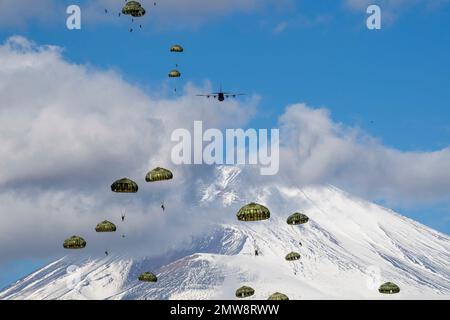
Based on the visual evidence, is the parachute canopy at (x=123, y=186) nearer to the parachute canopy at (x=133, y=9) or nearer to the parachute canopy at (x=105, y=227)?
the parachute canopy at (x=105, y=227)

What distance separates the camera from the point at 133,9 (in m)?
126

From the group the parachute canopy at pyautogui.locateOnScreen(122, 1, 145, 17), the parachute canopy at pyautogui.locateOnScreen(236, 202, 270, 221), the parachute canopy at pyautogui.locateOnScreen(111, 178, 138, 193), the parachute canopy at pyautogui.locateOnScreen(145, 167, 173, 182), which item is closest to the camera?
the parachute canopy at pyautogui.locateOnScreen(236, 202, 270, 221)

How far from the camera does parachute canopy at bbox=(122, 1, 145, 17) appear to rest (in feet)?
412

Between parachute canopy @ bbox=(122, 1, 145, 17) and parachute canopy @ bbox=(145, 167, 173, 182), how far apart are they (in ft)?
88.4

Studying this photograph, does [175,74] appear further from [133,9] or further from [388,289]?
[388,289]

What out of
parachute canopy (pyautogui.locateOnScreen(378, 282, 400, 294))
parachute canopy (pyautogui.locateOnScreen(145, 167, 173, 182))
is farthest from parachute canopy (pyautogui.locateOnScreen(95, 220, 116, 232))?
parachute canopy (pyautogui.locateOnScreen(378, 282, 400, 294))

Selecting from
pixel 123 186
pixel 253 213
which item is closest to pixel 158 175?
pixel 123 186

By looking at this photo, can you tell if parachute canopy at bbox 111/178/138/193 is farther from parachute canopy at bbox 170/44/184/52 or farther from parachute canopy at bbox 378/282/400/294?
parachute canopy at bbox 378/282/400/294
